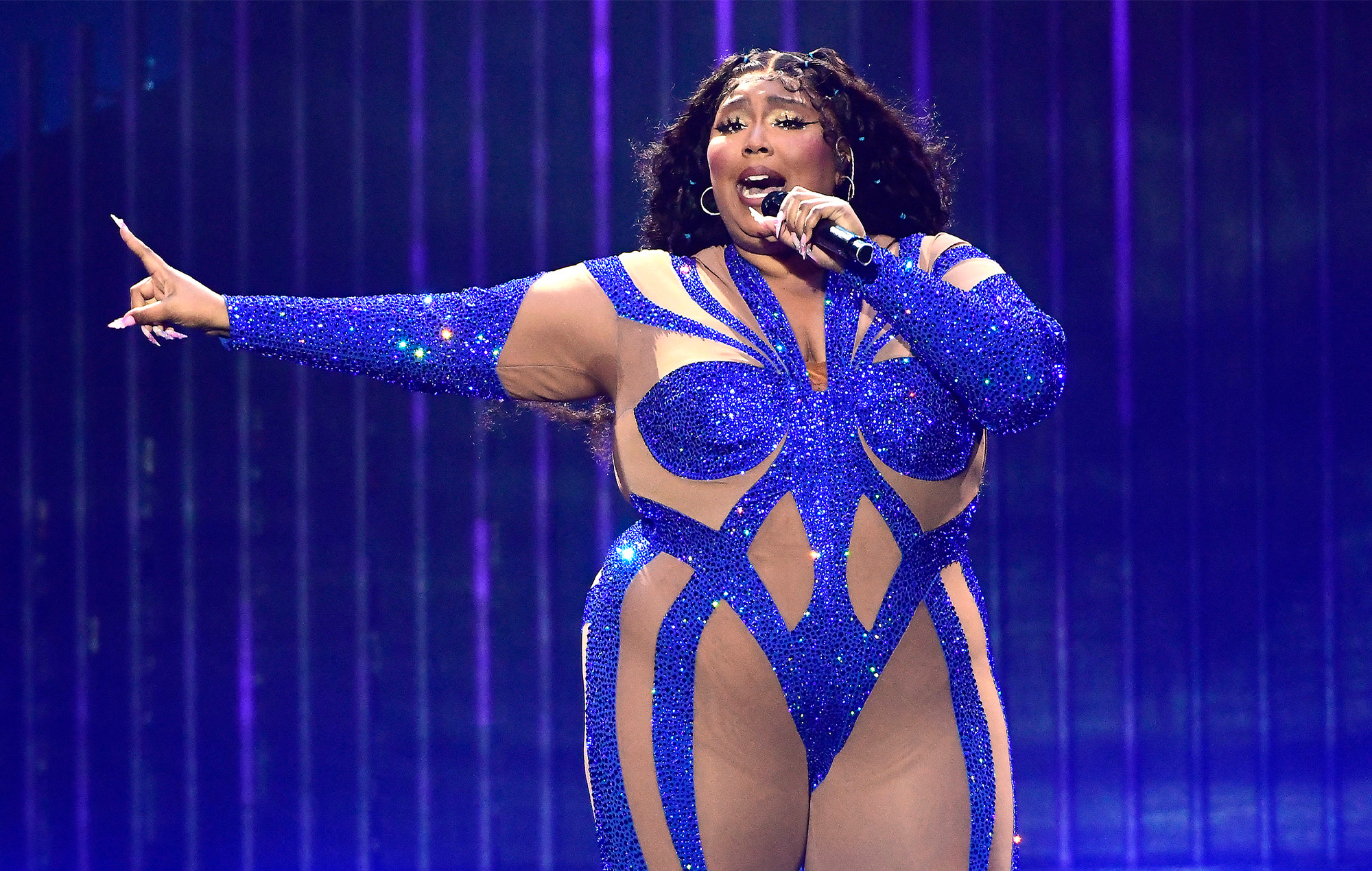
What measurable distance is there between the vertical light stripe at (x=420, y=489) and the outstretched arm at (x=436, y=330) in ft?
4.83

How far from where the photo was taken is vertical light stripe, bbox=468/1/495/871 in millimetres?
2766

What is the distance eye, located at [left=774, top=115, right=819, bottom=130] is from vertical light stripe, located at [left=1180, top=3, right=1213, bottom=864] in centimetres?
176

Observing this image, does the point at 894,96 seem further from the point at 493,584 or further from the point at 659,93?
the point at 493,584

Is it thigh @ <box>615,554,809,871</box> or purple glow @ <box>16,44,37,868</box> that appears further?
purple glow @ <box>16,44,37,868</box>

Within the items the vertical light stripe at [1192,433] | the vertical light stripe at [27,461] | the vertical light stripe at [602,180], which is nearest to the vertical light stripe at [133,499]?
the vertical light stripe at [27,461]

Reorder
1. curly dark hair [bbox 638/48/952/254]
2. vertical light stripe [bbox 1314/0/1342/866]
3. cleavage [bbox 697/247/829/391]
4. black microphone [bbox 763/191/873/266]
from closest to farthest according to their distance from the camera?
black microphone [bbox 763/191/873/266] < cleavage [bbox 697/247/829/391] < curly dark hair [bbox 638/48/952/254] < vertical light stripe [bbox 1314/0/1342/866]

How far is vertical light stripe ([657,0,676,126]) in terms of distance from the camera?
9.17 ft

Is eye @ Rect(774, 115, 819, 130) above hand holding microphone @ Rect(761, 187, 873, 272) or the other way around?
above

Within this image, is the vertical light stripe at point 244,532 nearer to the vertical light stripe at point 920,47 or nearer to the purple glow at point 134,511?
the purple glow at point 134,511

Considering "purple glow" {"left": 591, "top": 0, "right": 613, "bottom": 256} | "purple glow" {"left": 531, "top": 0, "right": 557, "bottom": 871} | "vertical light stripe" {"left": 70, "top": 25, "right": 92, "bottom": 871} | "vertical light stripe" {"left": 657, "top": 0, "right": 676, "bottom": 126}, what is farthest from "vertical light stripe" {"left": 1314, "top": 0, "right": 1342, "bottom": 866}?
"vertical light stripe" {"left": 70, "top": 25, "right": 92, "bottom": 871}

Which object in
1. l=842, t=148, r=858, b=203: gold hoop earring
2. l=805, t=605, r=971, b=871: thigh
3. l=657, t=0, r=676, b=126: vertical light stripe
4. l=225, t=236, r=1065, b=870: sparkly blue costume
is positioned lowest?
l=805, t=605, r=971, b=871: thigh

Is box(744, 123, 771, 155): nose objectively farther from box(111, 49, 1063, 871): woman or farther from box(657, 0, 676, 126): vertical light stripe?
box(657, 0, 676, 126): vertical light stripe

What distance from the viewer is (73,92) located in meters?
2.83

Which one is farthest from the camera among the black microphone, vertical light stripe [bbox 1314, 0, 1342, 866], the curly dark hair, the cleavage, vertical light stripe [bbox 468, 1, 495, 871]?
vertical light stripe [bbox 1314, 0, 1342, 866]
